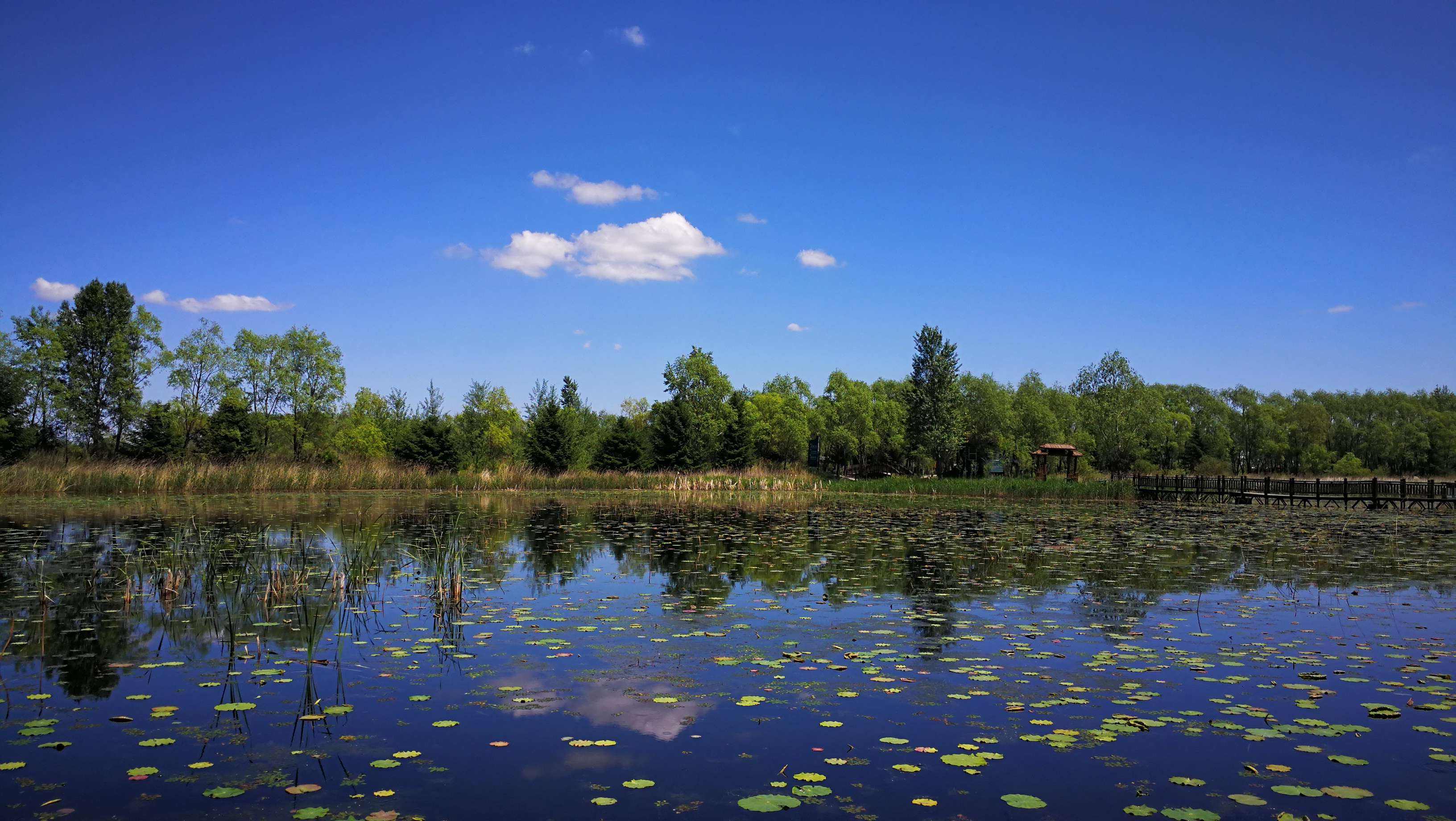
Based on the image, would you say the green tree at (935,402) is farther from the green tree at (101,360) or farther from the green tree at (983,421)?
the green tree at (101,360)

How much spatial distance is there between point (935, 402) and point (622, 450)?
24.0m

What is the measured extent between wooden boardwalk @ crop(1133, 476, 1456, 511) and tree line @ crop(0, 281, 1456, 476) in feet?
43.5

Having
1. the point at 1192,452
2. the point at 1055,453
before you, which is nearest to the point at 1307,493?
the point at 1055,453

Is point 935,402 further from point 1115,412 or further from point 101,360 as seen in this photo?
point 101,360

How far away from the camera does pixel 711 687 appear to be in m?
6.87

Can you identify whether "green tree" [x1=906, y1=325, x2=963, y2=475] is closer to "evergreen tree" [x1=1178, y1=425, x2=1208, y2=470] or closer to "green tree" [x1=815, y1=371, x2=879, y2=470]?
"green tree" [x1=815, y1=371, x2=879, y2=470]

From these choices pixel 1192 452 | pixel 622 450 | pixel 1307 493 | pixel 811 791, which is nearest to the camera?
pixel 811 791

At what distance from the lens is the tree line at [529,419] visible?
4750 centimetres

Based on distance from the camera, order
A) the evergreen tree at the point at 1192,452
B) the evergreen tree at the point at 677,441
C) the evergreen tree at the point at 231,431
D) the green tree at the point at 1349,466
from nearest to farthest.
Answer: the evergreen tree at the point at 231,431, the evergreen tree at the point at 677,441, the green tree at the point at 1349,466, the evergreen tree at the point at 1192,452

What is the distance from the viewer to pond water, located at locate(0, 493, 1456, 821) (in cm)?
469

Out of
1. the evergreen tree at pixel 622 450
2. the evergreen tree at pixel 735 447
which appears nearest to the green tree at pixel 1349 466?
the evergreen tree at pixel 735 447

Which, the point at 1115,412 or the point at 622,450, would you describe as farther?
the point at 1115,412

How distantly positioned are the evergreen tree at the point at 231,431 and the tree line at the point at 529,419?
4.0 inches

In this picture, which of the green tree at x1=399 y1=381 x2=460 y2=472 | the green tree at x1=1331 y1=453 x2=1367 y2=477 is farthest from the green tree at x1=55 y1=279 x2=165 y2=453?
the green tree at x1=1331 y1=453 x2=1367 y2=477
